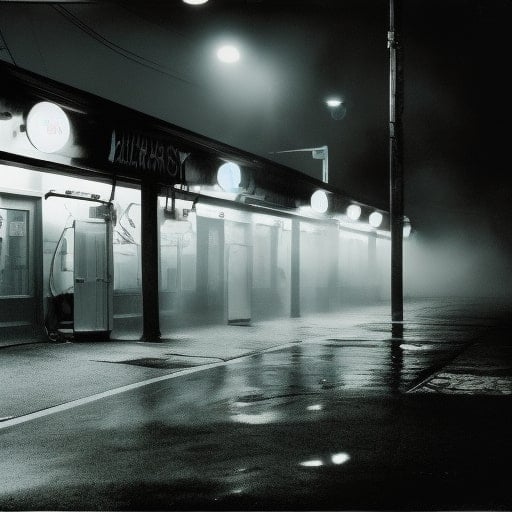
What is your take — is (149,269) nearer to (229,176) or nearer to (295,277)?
(229,176)

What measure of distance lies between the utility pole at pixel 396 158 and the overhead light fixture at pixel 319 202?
2.90m

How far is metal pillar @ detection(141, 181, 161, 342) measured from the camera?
15.7 metres

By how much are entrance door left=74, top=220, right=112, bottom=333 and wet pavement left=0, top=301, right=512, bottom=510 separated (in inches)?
46.6

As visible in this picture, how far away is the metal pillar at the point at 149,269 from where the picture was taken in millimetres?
15703

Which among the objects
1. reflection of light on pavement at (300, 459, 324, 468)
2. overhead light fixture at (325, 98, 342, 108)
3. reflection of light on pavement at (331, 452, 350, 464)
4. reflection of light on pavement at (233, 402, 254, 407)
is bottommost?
reflection of light on pavement at (300, 459, 324, 468)

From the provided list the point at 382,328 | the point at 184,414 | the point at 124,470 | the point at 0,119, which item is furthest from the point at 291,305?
the point at 124,470

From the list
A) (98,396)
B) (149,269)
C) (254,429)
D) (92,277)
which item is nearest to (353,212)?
(149,269)

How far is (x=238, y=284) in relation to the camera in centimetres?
2031

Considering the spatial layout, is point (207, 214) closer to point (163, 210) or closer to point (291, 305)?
point (163, 210)

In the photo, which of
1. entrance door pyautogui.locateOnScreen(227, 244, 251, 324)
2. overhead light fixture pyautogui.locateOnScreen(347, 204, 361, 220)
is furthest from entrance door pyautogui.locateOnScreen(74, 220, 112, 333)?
overhead light fixture pyautogui.locateOnScreen(347, 204, 361, 220)

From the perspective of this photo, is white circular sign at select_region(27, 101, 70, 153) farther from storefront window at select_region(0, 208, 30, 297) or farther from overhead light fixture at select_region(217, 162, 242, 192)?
overhead light fixture at select_region(217, 162, 242, 192)

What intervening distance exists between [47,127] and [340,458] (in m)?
8.45

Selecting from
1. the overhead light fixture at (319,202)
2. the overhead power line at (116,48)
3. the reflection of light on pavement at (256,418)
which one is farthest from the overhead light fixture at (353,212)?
the reflection of light on pavement at (256,418)

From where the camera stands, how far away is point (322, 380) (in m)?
10.4
